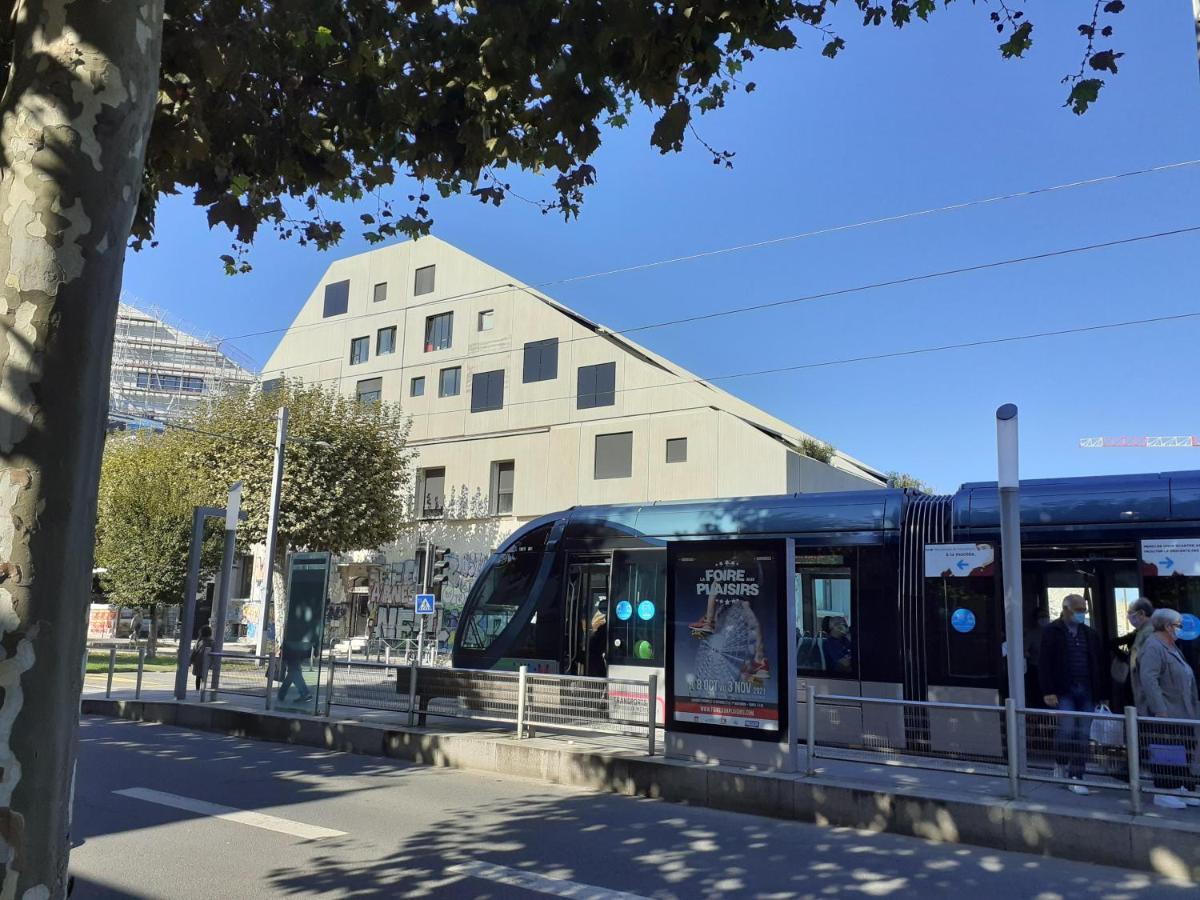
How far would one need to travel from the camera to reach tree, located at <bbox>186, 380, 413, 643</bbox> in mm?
29891

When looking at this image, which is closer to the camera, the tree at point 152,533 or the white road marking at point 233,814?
the white road marking at point 233,814

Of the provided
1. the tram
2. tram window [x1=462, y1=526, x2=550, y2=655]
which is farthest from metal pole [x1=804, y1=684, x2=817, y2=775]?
tram window [x1=462, y1=526, x2=550, y2=655]

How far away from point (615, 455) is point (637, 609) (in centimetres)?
1951

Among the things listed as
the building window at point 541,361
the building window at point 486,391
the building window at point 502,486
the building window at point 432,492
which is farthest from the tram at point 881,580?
the building window at point 432,492

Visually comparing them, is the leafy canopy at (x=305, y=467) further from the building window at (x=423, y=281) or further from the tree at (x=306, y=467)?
the building window at (x=423, y=281)

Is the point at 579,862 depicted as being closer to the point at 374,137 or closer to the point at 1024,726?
the point at 1024,726

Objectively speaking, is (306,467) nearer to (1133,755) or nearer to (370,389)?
(370,389)

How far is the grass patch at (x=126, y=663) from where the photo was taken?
76.7 feet

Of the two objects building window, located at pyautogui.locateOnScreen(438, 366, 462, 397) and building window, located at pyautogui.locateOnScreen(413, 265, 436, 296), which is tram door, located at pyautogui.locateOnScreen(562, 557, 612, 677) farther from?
building window, located at pyautogui.locateOnScreen(413, 265, 436, 296)

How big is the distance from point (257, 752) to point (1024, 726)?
28.5 feet

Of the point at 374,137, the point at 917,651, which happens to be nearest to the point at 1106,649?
the point at 917,651

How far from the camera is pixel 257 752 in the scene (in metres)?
11.2

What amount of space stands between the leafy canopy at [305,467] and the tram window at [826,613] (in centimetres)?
2139

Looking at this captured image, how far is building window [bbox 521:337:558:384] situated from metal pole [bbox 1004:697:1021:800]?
26844 mm
